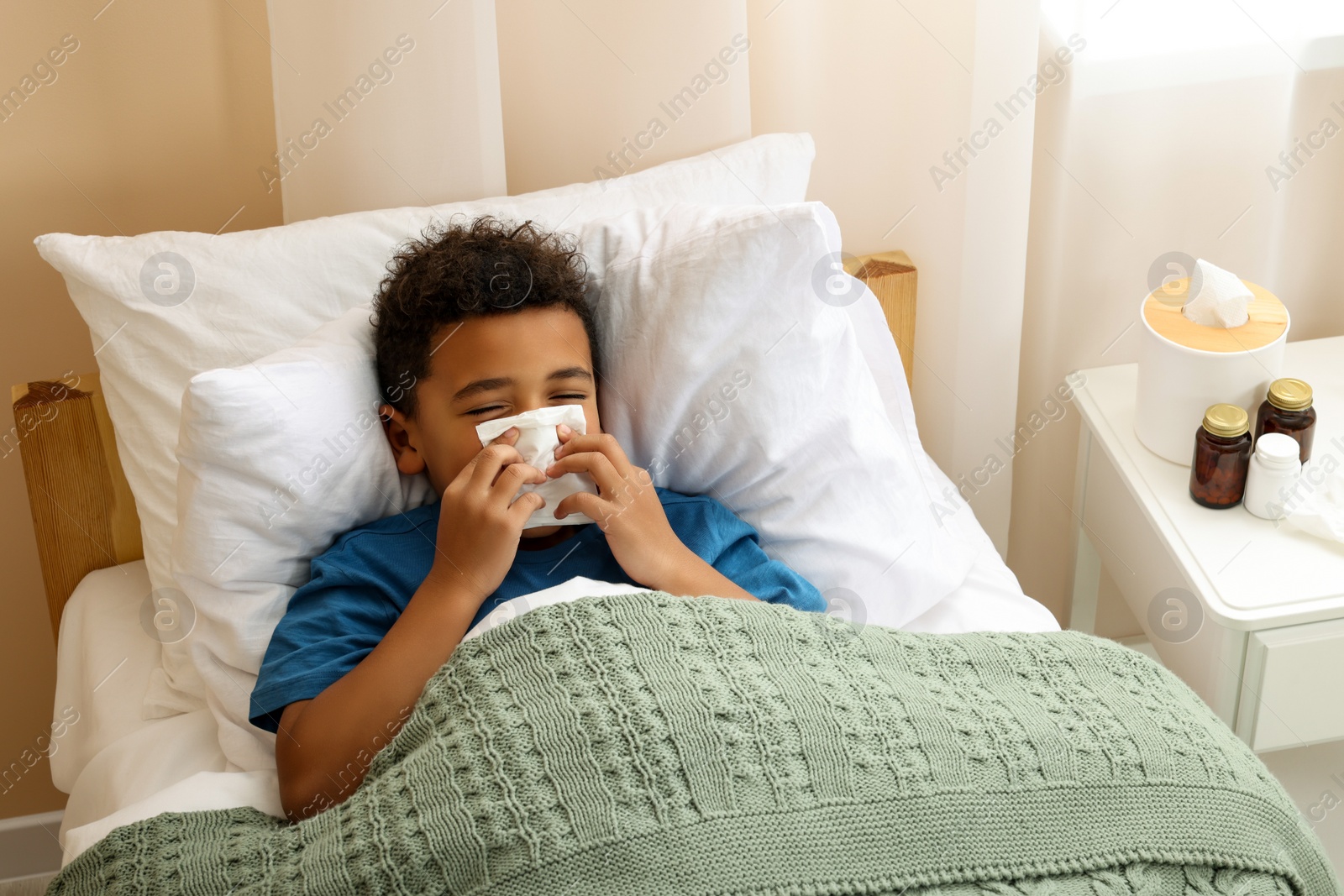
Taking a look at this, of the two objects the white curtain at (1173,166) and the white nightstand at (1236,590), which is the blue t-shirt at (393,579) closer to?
the white nightstand at (1236,590)

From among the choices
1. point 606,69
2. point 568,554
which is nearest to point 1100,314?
point 606,69

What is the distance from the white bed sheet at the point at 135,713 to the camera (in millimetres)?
956

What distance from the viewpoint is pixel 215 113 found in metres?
1.35

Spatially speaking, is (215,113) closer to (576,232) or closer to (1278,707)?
(576,232)

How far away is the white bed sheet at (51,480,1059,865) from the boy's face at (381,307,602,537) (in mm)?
220

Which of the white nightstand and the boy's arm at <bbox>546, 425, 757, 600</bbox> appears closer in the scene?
the boy's arm at <bbox>546, 425, 757, 600</bbox>

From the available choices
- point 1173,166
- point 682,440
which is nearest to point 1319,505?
point 1173,166

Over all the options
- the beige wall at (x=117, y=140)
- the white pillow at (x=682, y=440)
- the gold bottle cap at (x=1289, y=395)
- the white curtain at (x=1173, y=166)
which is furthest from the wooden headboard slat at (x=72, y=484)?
the gold bottle cap at (x=1289, y=395)

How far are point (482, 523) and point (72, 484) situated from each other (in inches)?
23.6

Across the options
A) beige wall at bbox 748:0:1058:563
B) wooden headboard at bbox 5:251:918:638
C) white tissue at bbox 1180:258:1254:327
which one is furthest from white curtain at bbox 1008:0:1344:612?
wooden headboard at bbox 5:251:918:638

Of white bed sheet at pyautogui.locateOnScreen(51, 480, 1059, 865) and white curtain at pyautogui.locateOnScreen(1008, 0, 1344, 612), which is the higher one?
white curtain at pyautogui.locateOnScreen(1008, 0, 1344, 612)

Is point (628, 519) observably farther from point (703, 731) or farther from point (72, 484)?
point (72, 484)

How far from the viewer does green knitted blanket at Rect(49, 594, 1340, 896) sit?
31.0 inches

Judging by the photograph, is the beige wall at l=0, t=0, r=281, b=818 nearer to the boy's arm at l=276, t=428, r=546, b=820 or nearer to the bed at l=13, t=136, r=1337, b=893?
the bed at l=13, t=136, r=1337, b=893
